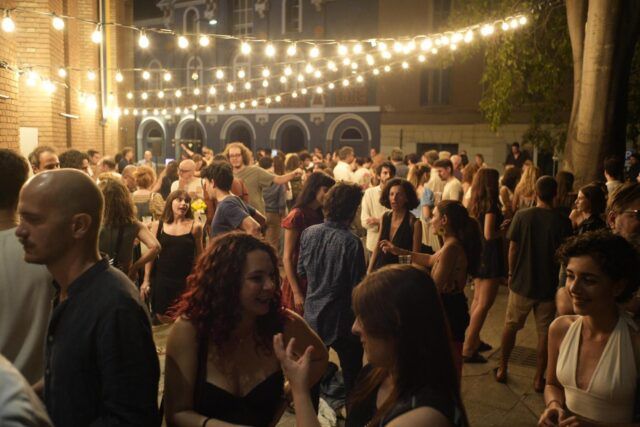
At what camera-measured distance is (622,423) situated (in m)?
2.41

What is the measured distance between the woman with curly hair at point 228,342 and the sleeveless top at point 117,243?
102 inches

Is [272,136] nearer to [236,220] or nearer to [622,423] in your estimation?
[236,220]

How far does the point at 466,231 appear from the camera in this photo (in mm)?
4547

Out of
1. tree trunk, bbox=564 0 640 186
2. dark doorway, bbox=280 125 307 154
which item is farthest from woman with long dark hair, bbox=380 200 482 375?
dark doorway, bbox=280 125 307 154

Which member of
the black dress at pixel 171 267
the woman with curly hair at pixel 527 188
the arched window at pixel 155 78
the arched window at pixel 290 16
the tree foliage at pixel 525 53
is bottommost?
the black dress at pixel 171 267

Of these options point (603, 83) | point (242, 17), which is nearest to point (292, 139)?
point (242, 17)

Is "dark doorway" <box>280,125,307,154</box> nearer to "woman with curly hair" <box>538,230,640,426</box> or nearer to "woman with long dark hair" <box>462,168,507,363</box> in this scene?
"woman with long dark hair" <box>462,168,507,363</box>

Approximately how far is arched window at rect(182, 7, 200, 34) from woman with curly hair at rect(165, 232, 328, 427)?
34.7m

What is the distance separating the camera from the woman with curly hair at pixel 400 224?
213 inches

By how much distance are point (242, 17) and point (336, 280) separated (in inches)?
1235

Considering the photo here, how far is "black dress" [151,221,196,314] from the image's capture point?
5.70 meters

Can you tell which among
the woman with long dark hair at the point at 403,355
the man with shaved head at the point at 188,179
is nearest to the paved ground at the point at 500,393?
the man with shaved head at the point at 188,179

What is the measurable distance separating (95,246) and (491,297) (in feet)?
15.0

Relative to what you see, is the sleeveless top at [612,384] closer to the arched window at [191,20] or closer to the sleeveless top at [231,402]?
the sleeveless top at [231,402]
